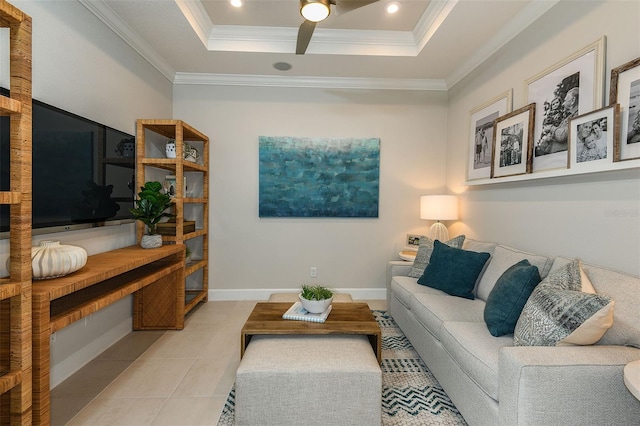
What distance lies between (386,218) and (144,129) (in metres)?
2.91

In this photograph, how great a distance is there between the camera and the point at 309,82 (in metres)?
3.84

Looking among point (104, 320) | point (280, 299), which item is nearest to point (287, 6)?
point (280, 299)

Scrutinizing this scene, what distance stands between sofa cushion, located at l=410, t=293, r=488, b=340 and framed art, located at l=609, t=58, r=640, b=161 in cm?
126

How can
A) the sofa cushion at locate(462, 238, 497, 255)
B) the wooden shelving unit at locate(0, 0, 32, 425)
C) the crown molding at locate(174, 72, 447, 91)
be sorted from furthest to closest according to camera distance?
1. the crown molding at locate(174, 72, 447, 91)
2. the sofa cushion at locate(462, 238, 497, 255)
3. the wooden shelving unit at locate(0, 0, 32, 425)

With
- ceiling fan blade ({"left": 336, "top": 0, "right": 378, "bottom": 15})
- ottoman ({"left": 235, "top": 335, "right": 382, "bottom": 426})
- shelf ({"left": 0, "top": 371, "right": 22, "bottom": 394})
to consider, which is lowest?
ottoman ({"left": 235, "top": 335, "right": 382, "bottom": 426})

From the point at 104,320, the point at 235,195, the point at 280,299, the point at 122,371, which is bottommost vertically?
the point at 122,371

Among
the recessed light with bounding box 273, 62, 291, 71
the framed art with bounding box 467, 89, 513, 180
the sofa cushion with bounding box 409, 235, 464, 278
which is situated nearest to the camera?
the framed art with bounding box 467, 89, 513, 180

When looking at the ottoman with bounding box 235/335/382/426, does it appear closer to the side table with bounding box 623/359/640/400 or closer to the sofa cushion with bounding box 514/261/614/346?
the sofa cushion with bounding box 514/261/614/346

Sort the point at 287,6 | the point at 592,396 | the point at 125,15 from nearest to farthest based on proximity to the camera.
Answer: the point at 592,396 → the point at 125,15 → the point at 287,6

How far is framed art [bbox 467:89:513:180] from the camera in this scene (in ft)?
9.42

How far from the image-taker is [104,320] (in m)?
2.62

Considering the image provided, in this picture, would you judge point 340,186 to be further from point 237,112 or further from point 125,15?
point 125,15

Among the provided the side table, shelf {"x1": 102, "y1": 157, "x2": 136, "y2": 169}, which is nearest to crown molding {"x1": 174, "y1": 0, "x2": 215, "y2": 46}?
shelf {"x1": 102, "y1": 157, "x2": 136, "y2": 169}

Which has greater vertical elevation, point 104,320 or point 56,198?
point 56,198
